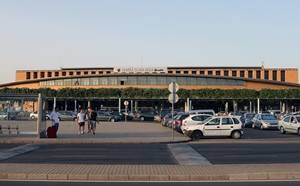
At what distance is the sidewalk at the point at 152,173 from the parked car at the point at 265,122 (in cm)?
2636

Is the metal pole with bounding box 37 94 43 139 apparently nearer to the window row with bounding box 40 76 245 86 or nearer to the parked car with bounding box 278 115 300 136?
the parked car with bounding box 278 115 300 136

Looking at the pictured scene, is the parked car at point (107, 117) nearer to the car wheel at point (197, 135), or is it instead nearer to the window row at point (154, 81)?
the car wheel at point (197, 135)

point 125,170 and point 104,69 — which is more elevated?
point 104,69

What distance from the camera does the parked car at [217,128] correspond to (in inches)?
1075

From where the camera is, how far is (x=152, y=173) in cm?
1205

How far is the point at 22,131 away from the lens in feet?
86.9

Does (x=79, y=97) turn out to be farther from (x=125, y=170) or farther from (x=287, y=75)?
(x=125, y=170)

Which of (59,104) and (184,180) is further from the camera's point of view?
(59,104)

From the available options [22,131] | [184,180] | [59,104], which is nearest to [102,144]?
[22,131]

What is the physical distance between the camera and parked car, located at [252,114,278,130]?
3866 cm

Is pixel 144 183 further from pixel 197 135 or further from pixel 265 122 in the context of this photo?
pixel 265 122

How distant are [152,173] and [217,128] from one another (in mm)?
15801

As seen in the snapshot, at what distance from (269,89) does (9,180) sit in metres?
79.6

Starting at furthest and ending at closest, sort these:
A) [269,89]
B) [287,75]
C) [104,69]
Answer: [104,69] < [287,75] < [269,89]
